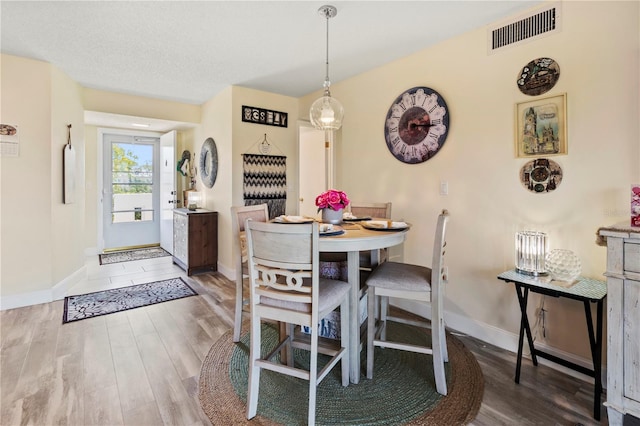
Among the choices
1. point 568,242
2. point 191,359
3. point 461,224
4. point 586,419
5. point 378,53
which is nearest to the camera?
point 586,419

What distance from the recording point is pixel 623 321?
4.79ft

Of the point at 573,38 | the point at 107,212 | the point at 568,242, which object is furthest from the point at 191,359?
the point at 107,212

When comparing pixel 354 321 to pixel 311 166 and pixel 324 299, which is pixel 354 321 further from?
pixel 311 166

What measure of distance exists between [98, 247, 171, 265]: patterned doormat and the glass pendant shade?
415 centimetres

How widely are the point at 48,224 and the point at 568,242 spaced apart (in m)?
4.63

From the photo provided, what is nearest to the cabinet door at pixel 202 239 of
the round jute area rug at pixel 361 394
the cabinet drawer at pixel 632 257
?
the round jute area rug at pixel 361 394

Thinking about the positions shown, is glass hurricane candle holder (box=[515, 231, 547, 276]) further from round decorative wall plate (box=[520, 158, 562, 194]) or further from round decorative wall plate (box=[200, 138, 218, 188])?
round decorative wall plate (box=[200, 138, 218, 188])

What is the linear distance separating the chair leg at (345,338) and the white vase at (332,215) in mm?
631

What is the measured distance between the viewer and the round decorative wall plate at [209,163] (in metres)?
4.43

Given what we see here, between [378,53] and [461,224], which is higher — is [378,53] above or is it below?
above

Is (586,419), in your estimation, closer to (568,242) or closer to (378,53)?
(568,242)

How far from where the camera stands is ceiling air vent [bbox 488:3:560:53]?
2104mm

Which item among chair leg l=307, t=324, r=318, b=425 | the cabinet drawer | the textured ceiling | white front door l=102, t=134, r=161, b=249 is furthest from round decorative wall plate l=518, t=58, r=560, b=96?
white front door l=102, t=134, r=161, b=249

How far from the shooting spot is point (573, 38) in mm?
2020
